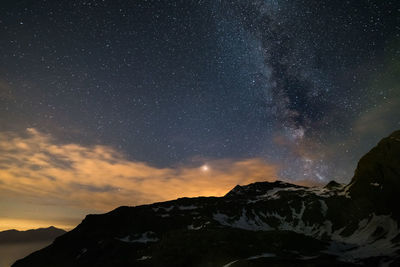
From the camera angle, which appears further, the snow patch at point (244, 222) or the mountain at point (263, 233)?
the snow patch at point (244, 222)

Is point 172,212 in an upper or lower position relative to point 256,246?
upper

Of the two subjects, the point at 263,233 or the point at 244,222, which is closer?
the point at 263,233

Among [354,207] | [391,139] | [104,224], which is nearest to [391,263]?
[354,207]

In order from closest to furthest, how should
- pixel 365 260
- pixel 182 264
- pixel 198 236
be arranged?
pixel 365 260 < pixel 182 264 < pixel 198 236

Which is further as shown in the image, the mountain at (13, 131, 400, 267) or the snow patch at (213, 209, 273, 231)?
the snow patch at (213, 209, 273, 231)

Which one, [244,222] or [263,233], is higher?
[244,222]

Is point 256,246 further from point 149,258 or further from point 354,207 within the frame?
point 354,207

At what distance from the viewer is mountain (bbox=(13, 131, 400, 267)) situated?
123938 millimetres

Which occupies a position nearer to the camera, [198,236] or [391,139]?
[198,236]

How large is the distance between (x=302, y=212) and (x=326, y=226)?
64.0 feet

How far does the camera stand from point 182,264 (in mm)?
120875

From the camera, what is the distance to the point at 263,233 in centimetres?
14088

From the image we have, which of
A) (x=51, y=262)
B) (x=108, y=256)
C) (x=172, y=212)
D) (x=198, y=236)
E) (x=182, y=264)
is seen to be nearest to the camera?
(x=182, y=264)

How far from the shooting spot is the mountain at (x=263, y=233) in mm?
123938
